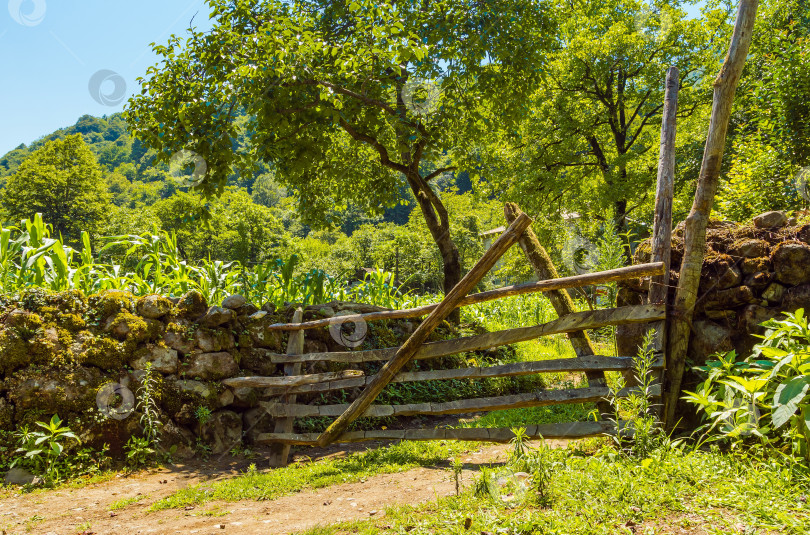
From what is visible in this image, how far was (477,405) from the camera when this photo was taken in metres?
4.36

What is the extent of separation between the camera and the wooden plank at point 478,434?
3802 mm

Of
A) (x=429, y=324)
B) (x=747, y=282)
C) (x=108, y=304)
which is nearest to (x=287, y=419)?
(x=429, y=324)

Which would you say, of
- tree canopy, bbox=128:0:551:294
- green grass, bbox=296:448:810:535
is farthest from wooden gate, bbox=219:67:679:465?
tree canopy, bbox=128:0:551:294

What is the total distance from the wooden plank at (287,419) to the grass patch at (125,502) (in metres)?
1.29

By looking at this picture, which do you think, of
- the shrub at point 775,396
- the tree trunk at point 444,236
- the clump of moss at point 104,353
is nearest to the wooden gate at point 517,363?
the shrub at point 775,396

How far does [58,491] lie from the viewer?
13.1 ft

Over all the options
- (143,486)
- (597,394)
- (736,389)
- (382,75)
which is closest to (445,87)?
(382,75)

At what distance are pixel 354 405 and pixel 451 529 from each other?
2293 millimetres

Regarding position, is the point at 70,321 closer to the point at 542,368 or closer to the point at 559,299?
the point at 542,368

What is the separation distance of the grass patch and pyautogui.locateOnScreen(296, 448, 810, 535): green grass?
183cm

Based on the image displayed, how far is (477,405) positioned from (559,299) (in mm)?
1191

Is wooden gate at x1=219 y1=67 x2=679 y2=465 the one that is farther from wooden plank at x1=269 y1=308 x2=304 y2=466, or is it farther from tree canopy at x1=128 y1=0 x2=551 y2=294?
tree canopy at x1=128 y1=0 x2=551 y2=294

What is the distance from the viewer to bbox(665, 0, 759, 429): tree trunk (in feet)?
12.4

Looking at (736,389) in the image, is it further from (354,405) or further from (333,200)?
(333,200)
